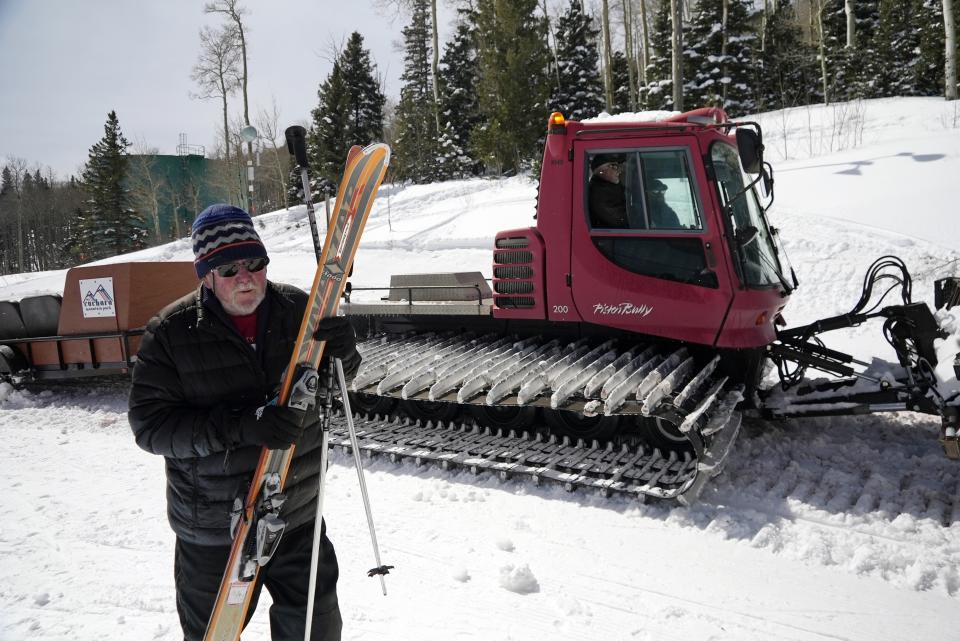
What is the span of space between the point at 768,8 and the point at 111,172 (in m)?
39.6

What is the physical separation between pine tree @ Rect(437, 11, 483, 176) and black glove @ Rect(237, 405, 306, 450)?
29.4 m

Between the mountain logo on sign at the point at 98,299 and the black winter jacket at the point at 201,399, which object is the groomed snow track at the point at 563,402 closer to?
the black winter jacket at the point at 201,399

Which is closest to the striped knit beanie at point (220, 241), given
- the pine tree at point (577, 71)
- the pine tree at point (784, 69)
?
the pine tree at point (577, 71)

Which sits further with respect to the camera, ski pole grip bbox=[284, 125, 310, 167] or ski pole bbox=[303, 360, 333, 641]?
ski pole grip bbox=[284, 125, 310, 167]

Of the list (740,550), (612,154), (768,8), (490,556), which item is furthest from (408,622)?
(768,8)

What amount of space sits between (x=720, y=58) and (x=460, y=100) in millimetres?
12896

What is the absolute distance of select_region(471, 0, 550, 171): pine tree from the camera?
26719 mm

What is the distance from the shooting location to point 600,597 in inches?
131

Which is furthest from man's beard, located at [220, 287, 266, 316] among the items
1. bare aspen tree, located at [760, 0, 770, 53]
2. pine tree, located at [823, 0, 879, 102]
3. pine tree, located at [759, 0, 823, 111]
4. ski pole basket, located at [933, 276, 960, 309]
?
bare aspen tree, located at [760, 0, 770, 53]

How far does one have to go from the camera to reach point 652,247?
4895 millimetres

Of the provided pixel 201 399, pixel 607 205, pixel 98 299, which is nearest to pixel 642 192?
pixel 607 205

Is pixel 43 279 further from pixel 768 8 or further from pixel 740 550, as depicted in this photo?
pixel 768 8

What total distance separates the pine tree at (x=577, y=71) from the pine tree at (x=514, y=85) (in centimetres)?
224

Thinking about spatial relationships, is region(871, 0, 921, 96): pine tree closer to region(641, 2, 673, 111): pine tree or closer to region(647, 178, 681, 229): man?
region(641, 2, 673, 111): pine tree
